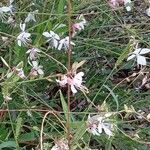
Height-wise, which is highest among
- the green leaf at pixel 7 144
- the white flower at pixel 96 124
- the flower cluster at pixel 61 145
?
the flower cluster at pixel 61 145

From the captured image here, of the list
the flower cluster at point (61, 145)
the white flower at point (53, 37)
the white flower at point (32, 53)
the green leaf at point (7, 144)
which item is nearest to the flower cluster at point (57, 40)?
the white flower at point (53, 37)

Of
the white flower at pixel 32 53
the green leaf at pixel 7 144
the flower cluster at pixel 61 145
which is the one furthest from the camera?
the white flower at pixel 32 53

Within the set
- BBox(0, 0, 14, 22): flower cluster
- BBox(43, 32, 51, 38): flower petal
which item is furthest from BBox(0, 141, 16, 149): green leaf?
BBox(0, 0, 14, 22): flower cluster

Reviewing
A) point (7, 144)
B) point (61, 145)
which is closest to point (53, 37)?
→ point (7, 144)

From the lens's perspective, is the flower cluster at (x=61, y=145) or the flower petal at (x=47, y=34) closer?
the flower cluster at (x=61, y=145)

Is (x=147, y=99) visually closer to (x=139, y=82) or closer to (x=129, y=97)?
(x=129, y=97)

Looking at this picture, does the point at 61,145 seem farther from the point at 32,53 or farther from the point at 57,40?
the point at 57,40

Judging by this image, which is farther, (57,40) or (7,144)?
(57,40)

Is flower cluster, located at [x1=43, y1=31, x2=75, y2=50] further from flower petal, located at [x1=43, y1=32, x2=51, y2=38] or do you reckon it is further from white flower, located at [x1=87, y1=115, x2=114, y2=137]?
white flower, located at [x1=87, y1=115, x2=114, y2=137]

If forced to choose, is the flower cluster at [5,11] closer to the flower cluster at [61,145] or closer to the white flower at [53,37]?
the white flower at [53,37]
